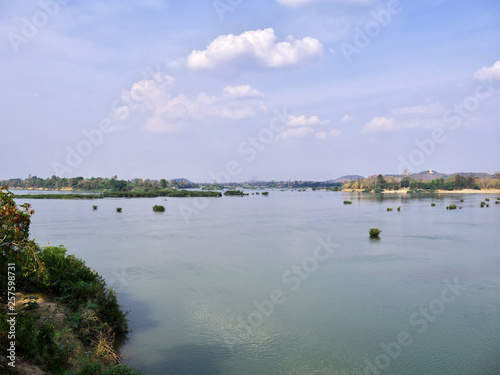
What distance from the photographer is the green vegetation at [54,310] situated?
324 inches

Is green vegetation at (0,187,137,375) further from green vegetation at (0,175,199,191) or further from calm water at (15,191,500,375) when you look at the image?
green vegetation at (0,175,199,191)

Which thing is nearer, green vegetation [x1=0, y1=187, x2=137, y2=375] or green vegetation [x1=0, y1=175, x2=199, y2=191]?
green vegetation [x1=0, y1=187, x2=137, y2=375]

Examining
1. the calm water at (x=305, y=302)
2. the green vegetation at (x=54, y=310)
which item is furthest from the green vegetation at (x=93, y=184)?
the green vegetation at (x=54, y=310)

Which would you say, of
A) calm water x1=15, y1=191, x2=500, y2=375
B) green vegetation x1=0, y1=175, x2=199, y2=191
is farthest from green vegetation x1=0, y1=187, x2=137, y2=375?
green vegetation x1=0, y1=175, x2=199, y2=191

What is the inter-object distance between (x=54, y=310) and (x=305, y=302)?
33.8 ft

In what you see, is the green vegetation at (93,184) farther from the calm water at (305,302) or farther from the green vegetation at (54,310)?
the green vegetation at (54,310)

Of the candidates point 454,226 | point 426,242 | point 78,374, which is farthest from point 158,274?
point 454,226

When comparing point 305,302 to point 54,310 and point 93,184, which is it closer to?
point 54,310

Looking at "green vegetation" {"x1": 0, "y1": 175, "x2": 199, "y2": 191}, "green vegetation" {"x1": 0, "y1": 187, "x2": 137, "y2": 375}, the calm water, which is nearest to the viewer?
"green vegetation" {"x1": 0, "y1": 187, "x2": 137, "y2": 375}

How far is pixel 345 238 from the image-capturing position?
34.3 meters

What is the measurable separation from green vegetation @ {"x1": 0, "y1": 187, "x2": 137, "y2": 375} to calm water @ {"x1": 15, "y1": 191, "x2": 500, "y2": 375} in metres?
1.26

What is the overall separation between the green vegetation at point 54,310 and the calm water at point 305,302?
1260mm

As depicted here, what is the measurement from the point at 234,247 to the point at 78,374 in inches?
848

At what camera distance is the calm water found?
1114 centimetres
